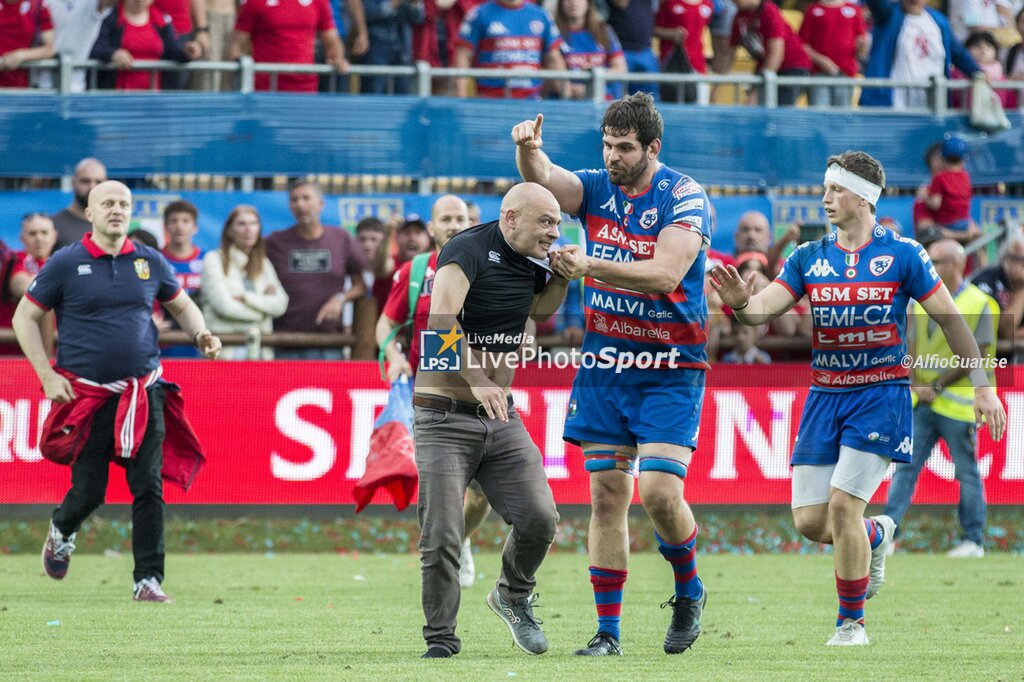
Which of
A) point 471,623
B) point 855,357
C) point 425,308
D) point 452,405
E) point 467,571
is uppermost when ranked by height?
point 855,357

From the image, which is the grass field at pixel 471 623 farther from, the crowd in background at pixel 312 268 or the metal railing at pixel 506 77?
the metal railing at pixel 506 77

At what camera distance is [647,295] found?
7613mm

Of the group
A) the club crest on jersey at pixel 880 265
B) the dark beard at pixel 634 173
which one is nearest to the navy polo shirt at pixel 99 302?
the dark beard at pixel 634 173

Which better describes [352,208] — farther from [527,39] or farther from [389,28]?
[527,39]

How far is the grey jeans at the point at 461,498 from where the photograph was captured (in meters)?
7.33

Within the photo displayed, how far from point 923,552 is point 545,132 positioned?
5240 mm

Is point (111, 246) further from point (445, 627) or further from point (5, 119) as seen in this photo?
point (5, 119)

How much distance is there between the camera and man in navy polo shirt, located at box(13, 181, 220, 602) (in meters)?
9.87

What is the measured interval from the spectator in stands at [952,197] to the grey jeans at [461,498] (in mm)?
8923

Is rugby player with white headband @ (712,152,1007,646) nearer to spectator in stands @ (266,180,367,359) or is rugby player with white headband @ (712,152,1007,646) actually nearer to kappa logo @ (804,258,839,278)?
kappa logo @ (804,258,839,278)

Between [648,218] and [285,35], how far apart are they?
835cm

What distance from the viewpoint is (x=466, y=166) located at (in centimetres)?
1518

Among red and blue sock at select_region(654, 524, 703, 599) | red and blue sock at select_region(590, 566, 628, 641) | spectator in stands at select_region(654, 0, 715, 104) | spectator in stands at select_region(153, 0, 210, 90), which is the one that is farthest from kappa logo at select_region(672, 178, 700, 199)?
spectator in stands at select_region(654, 0, 715, 104)

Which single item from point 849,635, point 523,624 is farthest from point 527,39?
point 523,624
